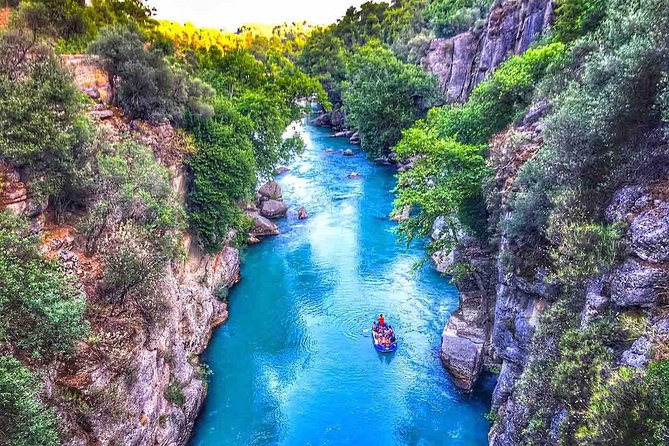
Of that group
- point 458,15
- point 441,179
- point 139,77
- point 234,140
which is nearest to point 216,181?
point 234,140

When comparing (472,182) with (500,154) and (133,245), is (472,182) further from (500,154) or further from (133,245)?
(133,245)

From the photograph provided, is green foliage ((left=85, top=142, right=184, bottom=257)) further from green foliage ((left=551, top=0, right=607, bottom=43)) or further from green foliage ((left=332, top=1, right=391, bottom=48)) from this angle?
green foliage ((left=332, top=1, right=391, bottom=48))

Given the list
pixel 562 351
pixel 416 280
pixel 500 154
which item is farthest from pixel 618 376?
pixel 416 280

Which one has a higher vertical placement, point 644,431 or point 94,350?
point 644,431

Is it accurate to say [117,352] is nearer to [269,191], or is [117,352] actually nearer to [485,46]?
[269,191]

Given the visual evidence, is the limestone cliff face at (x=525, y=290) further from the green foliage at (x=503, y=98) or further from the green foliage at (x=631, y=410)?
the green foliage at (x=503, y=98)
